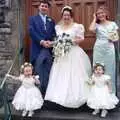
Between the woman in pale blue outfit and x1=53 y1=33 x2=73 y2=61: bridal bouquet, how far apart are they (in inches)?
15.7

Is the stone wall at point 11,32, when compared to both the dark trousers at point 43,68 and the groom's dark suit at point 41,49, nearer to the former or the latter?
the groom's dark suit at point 41,49

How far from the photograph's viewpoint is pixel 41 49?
7.36 metres

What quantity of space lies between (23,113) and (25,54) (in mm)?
1676

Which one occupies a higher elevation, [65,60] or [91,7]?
[91,7]

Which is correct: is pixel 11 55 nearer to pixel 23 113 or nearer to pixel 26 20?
pixel 26 20

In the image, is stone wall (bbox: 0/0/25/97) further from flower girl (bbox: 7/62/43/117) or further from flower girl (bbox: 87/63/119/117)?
flower girl (bbox: 87/63/119/117)

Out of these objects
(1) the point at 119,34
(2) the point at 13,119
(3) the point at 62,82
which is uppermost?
(1) the point at 119,34

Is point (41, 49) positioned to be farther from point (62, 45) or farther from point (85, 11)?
point (85, 11)

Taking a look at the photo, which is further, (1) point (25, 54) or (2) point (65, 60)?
(1) point (25, 54)

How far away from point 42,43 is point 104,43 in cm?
99

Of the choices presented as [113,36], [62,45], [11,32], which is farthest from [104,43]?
[11,32]

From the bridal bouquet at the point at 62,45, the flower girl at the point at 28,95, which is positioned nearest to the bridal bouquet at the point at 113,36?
the bridal bouquet at the point at 62,45

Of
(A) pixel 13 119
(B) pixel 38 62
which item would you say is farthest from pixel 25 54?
(A) pixel 13 119

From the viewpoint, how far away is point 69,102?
692 cm
